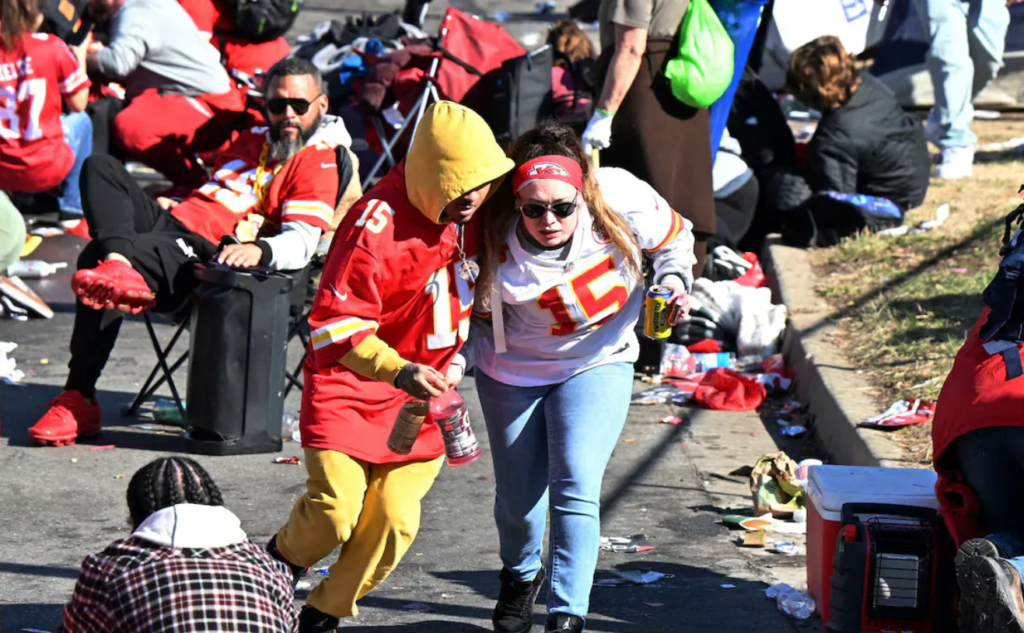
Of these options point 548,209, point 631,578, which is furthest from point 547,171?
point 631,578

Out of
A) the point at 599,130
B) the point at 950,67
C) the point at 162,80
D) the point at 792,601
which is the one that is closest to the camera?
the point at 792,601

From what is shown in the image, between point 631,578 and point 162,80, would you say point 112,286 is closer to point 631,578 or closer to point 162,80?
point 631,578

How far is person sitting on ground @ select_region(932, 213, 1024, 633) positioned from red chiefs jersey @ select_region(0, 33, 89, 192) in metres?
6.44

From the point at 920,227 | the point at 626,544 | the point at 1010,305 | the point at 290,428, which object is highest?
the point at 1010,305

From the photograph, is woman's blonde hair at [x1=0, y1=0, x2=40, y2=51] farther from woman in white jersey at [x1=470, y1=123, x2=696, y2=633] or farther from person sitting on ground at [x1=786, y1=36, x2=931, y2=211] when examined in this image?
woman in white jersey at [x1=470, y1=123, x2=696, y2=633]

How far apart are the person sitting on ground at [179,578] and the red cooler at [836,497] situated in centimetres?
220

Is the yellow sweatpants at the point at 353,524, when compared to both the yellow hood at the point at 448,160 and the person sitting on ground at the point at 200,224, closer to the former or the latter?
the yellow hood at the point at 448,160

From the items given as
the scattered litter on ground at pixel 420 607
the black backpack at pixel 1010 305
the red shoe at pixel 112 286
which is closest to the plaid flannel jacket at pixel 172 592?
the scattered litter on ground at pixel 420 607

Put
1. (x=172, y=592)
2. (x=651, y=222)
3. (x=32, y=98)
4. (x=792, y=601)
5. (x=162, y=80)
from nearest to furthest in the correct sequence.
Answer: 1. (x=172, y=592)
2. (x=651, y=222)
3. (x=792, y=601)
4. (x=32, y=98)
5. (x=162, y=80)

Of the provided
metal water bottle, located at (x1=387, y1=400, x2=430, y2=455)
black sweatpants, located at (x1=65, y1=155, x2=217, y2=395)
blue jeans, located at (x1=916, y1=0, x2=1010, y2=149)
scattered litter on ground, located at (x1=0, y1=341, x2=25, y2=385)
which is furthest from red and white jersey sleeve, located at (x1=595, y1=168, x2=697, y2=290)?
blue jeans, located at (x1=916, y1=0, x2=1010, y2=149)

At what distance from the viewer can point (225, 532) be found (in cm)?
313

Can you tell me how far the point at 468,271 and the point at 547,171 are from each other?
373mm

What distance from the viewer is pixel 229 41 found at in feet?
36.8

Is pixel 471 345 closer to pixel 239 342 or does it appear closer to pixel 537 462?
pixel 537 462
